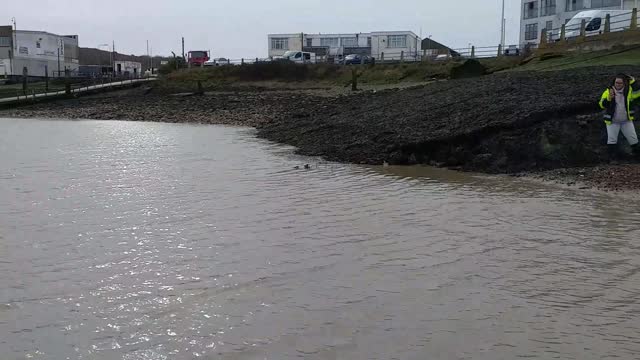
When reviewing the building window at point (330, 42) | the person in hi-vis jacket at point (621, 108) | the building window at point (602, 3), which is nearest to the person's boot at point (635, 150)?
the person in hi-vis jacket at point (621, 108)

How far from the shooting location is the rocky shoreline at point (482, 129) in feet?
45.3

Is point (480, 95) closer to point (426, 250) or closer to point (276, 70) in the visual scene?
point (426, 250)

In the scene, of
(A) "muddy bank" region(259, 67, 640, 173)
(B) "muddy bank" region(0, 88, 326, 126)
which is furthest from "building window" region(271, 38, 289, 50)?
(A) "muddy bank" region(259, 67, 640, 173)

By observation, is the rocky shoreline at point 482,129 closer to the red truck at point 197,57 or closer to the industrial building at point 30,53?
the red truck at point 197,57

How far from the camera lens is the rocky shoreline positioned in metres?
13.8

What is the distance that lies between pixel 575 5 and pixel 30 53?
60620mm

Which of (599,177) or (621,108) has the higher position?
(621,108)

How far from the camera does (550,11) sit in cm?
5775

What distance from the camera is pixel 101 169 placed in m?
16.5

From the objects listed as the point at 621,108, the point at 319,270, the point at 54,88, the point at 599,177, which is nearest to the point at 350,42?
the point at 54,88

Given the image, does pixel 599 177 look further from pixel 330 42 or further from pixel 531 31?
pixel 330 42

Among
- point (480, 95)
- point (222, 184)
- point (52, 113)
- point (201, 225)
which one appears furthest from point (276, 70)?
point (201, 225)

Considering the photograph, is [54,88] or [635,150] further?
[54,88]

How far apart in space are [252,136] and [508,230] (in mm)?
17452
